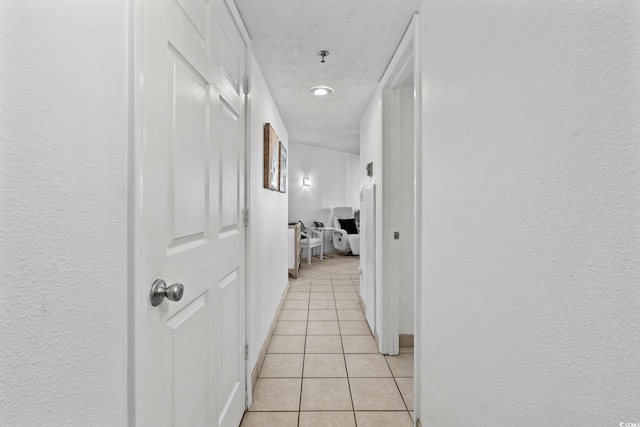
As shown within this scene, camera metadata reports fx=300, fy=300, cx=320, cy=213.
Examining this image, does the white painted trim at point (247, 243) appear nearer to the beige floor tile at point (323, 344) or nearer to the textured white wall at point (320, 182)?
the beige floor tile at point (323, 344)

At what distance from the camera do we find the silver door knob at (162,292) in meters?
0.78

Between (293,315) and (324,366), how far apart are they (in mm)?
1085

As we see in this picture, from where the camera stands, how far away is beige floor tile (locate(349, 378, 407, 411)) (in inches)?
70.4

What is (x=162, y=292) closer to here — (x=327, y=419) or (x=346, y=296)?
(x=327, y=419)

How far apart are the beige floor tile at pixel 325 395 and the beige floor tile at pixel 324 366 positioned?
2.4 inches

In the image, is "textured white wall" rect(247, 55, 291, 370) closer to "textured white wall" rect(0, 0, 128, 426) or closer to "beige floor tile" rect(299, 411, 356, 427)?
"beige floor tile" rect(299, 411, 356, 427)

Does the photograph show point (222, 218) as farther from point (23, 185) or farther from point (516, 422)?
point (516, 422)

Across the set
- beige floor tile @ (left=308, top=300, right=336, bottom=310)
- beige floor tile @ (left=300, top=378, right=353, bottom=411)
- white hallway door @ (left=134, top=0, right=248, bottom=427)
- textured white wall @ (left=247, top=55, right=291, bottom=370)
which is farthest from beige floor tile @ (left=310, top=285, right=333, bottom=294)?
white hallway door @ (left=134, top=0, right=248, bottom=427)

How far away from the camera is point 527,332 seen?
0.72m

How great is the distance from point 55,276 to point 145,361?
13.9 inches

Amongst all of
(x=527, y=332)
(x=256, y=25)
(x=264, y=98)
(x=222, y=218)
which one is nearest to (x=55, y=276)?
(x=222, y=218)

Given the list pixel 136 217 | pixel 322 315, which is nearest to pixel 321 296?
pixel 322 315

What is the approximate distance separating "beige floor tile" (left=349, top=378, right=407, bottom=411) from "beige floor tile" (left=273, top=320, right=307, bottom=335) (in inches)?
35.4

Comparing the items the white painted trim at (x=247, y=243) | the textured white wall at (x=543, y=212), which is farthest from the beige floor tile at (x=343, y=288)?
the textured white wall at (x=543, y=212)
